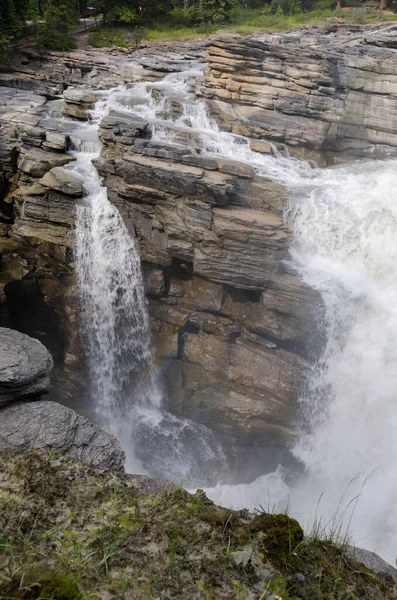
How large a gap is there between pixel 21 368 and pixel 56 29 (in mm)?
35512

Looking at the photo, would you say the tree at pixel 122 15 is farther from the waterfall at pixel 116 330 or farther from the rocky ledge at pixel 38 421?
the rocky ledge at pixel 38 421

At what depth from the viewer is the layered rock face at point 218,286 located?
13148mm

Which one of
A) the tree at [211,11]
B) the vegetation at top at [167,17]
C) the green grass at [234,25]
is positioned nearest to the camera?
the vegetation at top at [167,17]

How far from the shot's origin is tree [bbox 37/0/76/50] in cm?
3244

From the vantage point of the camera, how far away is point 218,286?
13.8 metres

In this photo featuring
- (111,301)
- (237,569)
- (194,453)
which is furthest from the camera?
(111,301)

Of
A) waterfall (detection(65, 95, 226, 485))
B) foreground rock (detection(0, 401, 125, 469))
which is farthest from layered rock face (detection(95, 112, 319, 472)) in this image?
foreground rock (detection(0, 401, 125, 469))

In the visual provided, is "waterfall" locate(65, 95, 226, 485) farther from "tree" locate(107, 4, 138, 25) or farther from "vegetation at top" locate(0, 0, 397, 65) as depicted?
"tree" locate(107, 4, 138, 25)

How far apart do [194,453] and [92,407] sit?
13.2 feet

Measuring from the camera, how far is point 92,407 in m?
14.9

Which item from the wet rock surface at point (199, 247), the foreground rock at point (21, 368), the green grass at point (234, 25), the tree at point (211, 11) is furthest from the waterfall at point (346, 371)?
the tree at point (211, 11)

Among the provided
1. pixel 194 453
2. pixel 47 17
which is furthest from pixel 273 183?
pixel 47 17

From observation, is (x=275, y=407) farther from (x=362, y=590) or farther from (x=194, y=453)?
(x=362, y=590)

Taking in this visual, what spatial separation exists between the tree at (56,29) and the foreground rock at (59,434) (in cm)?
3391
